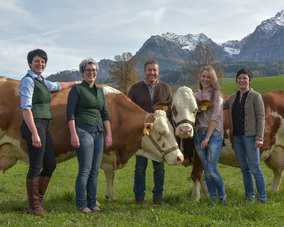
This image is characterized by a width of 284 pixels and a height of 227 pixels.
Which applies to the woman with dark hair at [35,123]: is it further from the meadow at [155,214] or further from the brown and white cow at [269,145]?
the brown and white cow at [269,145]

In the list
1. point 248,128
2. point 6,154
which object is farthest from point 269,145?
point 6,154

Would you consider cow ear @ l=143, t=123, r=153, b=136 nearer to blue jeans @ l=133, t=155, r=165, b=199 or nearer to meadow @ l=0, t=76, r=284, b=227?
blue jeans @ l=133, t=155, r=165, b=199

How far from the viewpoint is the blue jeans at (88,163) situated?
568cm

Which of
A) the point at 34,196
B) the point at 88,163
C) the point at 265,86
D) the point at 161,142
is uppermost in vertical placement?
the point at 265,86

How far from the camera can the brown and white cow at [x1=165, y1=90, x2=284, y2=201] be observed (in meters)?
7.60

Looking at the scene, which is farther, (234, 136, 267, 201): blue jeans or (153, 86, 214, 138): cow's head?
(153, 86, 214, 138): cow's head

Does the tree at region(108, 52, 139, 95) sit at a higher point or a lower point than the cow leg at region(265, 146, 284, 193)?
higher

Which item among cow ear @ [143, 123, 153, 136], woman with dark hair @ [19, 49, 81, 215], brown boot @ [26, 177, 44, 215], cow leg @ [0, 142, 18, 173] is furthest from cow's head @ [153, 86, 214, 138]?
cow leg @ [0, 142, 18, 173]

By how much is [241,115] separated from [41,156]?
13.1 feet

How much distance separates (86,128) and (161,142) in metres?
1.83

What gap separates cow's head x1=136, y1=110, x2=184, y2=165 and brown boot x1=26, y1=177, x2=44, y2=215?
238 centimetres

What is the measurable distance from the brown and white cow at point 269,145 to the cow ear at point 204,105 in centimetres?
125

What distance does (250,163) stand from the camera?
21.0ft

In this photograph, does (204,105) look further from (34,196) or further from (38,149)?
(34,196)
